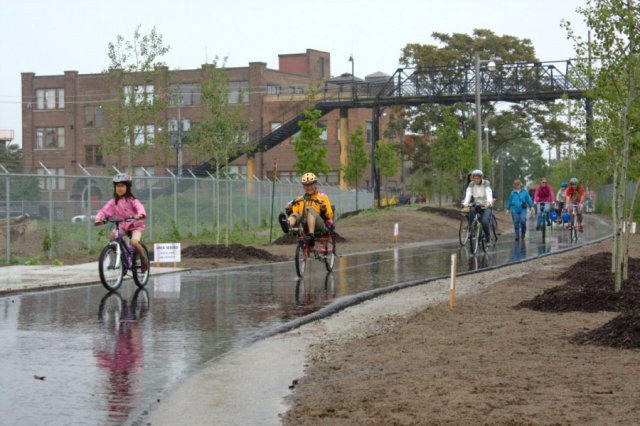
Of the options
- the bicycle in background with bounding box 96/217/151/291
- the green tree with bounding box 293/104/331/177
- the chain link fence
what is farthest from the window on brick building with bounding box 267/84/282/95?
the bicycle in background with bounding box 96/217/151/291

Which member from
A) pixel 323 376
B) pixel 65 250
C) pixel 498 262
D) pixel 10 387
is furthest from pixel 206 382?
pixel 65 250

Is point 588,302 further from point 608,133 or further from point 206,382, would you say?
point 206,382

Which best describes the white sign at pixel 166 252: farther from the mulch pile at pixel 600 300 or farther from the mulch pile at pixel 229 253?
the mulch pile at pixel 600 300

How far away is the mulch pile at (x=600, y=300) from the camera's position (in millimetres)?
9344

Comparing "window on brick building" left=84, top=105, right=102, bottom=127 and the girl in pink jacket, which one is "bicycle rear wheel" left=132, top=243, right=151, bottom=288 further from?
"window on brick building" left=84, top=105, right=102, bottom=127

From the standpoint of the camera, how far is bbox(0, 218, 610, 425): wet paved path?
765cm

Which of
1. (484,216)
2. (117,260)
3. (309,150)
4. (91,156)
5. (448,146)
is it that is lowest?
(117,260)

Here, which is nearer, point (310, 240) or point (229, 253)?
point (310, 240)

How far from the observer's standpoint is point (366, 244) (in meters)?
31.0

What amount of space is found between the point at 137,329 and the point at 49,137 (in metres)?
81.2

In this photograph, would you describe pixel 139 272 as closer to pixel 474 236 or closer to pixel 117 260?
pixel 117 260

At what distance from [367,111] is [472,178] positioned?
221 ft

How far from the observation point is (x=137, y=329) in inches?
450

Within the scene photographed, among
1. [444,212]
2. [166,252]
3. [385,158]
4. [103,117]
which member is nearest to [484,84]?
[385,158]
